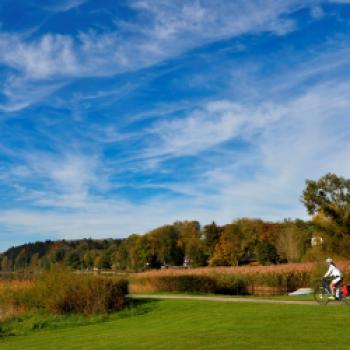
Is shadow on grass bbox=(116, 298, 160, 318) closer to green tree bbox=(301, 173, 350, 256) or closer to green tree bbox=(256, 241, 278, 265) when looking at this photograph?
green tree bbox=(301, 173, 350, 256)

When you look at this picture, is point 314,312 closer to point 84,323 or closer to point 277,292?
point 84,323

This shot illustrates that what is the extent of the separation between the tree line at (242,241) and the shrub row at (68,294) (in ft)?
56.4

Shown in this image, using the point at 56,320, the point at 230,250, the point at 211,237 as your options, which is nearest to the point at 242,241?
the point at 230,250

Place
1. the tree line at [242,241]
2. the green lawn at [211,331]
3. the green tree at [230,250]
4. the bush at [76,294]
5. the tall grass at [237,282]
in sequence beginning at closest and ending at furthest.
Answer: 1. the green lawn at [211,331]
2. the bush at [76,294]
3. the tall grass at [237,282]
4. the tree line at [242,241]
5. the green tree at [230,250]

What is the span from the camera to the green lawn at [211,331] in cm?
1083

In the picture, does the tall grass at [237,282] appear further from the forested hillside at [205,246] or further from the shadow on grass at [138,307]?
the forested hillside at [205,246]

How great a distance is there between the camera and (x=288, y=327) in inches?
493

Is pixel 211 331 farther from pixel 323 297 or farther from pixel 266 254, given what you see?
pixel 266 254

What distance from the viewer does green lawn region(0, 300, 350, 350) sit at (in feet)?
35.5

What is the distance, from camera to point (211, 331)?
510 inches

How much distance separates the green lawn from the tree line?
61.4 ft

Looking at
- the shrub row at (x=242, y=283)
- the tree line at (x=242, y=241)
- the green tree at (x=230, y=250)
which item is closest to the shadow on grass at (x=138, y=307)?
the shrub row at (x=242, y=283)

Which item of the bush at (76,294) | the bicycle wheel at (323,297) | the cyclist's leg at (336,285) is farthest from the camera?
the bush at (76,294)

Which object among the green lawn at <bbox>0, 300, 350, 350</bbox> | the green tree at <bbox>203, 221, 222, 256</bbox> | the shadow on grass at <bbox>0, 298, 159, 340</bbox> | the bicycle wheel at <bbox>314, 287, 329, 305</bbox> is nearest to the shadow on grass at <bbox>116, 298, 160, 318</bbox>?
the shadow on grass at <bbox>0, 298, 159, 340</bbox>
